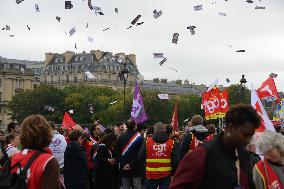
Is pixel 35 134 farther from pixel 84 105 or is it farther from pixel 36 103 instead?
pixel 84 105

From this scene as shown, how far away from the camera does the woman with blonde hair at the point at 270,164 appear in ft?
18.8

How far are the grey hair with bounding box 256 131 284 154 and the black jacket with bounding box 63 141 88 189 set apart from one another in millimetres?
5558

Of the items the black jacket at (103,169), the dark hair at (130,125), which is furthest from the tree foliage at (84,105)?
the black jacket at (103,169)

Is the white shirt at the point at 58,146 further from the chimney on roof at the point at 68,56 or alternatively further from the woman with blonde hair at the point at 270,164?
the chimney on roof at the point at 68,56

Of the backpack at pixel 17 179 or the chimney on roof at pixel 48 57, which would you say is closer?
the backpack at pixel 17 179

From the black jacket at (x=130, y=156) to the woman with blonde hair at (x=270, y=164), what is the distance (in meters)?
6.66

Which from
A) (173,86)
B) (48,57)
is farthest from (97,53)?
(173,86)

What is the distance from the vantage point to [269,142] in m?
6.01

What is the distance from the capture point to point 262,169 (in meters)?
5.82

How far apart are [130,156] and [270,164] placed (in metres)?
6.94

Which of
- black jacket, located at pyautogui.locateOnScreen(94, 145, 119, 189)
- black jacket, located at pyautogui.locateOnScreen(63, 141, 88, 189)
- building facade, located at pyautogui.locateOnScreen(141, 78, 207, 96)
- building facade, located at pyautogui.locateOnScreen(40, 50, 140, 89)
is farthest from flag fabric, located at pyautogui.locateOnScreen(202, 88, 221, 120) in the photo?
building facade, located at pyautogui.locateOnScreen(141, 78, 207, 96)

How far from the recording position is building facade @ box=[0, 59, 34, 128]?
124 meters

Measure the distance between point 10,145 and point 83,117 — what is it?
85.3 m

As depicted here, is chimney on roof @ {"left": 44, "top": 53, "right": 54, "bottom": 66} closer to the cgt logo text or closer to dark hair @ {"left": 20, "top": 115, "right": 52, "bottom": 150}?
the cgt logo text
